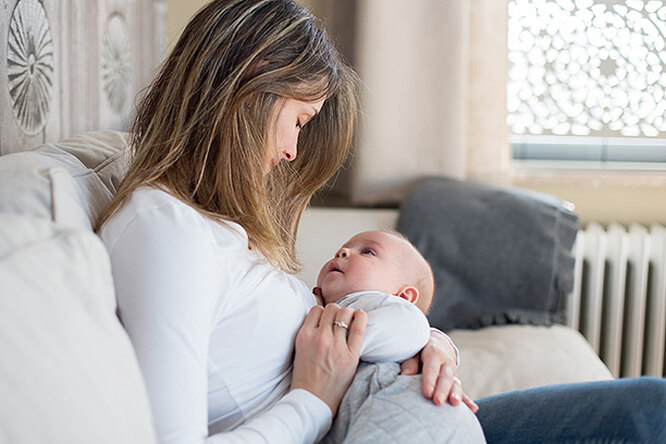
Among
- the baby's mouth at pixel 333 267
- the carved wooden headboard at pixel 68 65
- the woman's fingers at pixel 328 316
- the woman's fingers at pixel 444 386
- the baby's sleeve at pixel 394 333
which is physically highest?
the carved wooden headboard at pixel 68 65

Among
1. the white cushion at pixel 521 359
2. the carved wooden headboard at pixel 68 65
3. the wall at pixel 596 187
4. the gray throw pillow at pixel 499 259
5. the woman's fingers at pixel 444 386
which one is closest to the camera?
the woman's fingers at pixel 444 386

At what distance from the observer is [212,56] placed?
2.99ft

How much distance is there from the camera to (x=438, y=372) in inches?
36.4

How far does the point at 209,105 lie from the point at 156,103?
111 mm

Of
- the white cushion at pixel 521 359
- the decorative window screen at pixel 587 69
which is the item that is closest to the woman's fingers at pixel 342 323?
the white cushion at pixel 521 359

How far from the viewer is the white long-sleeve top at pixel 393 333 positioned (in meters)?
0.94

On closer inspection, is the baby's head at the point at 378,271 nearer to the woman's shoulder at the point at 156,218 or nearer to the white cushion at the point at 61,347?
the woman's shoulder at the point at 156,218

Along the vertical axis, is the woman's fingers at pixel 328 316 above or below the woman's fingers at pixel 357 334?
above

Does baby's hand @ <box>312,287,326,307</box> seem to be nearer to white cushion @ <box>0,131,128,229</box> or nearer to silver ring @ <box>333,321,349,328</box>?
silver ring @ <box>333,321,349,328</box>

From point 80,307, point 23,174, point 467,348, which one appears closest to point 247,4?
point 23,174

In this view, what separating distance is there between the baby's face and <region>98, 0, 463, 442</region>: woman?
12 cm

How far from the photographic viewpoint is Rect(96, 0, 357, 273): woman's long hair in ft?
2.98

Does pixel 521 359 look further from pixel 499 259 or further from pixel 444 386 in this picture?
pixel 444 386

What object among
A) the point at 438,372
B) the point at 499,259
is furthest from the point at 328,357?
the point at 499,259
